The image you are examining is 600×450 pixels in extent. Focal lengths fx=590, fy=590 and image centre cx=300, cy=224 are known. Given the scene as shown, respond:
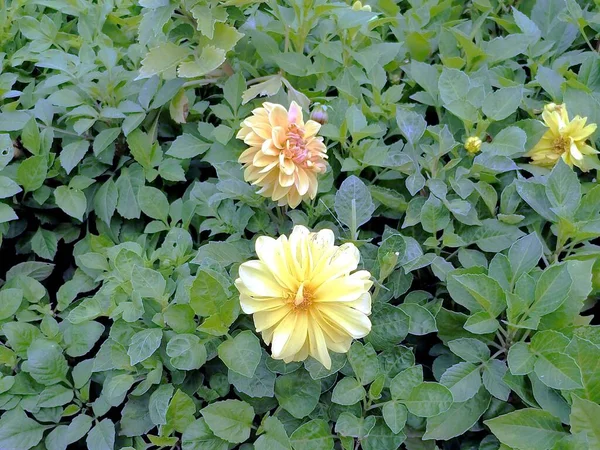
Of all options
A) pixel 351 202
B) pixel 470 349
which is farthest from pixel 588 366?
pixel 351 202

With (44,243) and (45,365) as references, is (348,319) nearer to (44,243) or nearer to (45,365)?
(45,365)

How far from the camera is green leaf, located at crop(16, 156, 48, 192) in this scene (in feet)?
4.48

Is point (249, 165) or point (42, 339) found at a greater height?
point (249, 165)

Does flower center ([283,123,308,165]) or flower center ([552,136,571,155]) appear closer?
flower center ([283,123,308,165])

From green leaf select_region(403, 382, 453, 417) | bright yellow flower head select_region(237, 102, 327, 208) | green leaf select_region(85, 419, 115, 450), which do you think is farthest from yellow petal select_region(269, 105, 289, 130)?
green leaf select_region(85, 419, 115, 450)

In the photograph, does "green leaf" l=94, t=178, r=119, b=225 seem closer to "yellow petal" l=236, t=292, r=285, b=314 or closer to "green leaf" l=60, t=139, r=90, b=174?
"green leaf" l=60, t=139, r=90, b=174

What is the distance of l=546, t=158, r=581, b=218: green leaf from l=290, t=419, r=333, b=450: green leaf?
24.4 inches

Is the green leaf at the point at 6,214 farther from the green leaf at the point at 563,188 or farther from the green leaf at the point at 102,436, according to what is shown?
the green leaf at the point at 563,188

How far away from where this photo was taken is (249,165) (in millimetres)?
1137

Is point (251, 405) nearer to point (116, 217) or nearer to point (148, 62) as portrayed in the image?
point (116, 217)

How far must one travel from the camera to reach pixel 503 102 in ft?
4.34

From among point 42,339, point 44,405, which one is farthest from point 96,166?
point 44,405

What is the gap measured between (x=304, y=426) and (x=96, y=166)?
859 millimetres

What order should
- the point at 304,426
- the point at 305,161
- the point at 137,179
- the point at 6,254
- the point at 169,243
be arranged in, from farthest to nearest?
1. the point at 6,254
2. the point at 137,179
3. the point at 169,243
4. the point at 305,161
5. the point at 304,426
